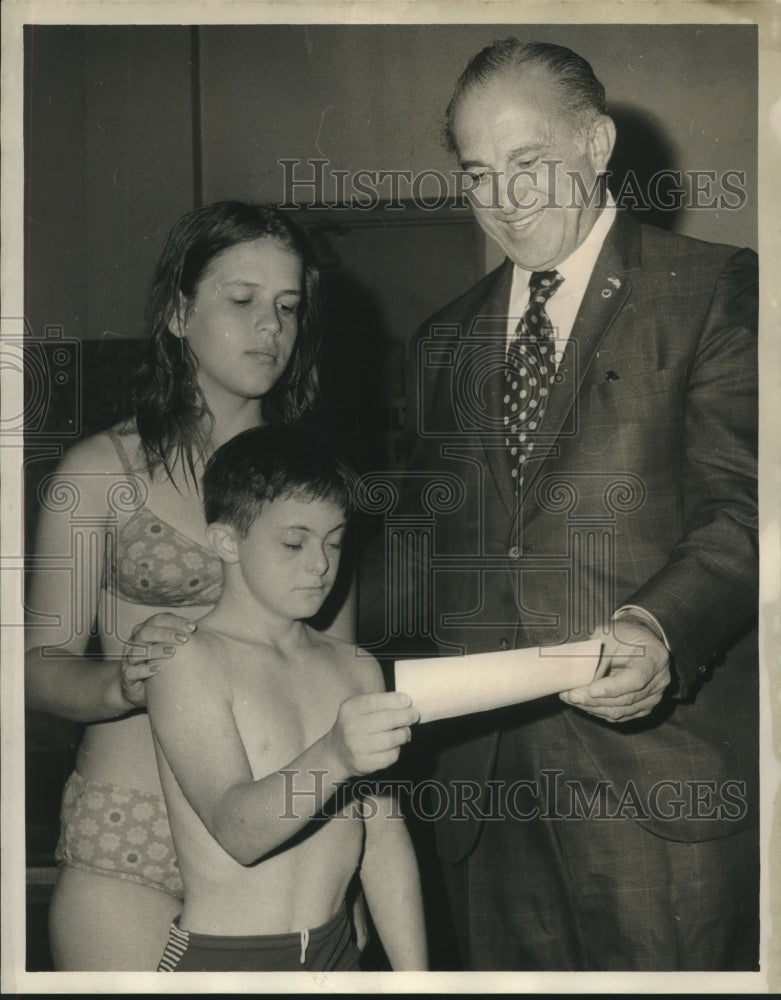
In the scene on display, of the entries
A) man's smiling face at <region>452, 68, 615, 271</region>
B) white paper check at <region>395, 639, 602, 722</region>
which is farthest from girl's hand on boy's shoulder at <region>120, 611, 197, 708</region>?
man's smiling face at <region>452, 68, 615, 271</region>

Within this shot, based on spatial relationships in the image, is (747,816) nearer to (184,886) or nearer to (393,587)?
(393,587)

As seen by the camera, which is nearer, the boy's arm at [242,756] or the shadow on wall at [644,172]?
the boy's arm at [242,756]

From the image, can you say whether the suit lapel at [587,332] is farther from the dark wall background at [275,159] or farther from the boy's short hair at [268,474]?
the boy's short hair at [268,474]

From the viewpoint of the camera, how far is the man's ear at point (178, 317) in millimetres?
2047

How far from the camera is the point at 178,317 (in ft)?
6.72

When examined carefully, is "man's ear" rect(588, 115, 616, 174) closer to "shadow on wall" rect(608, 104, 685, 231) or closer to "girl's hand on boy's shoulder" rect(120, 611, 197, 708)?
"shadow on wall" rect(608, 104, 685, 231)

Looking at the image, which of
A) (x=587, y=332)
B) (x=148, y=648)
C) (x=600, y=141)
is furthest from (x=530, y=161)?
(x=148, y=648)

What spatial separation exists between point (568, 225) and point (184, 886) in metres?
1.26

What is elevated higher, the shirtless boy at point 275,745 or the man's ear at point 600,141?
the man's ear at point 600,141

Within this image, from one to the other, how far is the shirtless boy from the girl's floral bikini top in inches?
1.4

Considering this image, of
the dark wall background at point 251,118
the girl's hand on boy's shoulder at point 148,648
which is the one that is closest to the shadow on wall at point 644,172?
the dark wall background at point 251,118

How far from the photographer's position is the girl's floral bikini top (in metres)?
1.99

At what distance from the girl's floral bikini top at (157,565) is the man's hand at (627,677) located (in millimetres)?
615

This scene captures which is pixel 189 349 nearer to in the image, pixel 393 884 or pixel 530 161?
pixel 530 161
